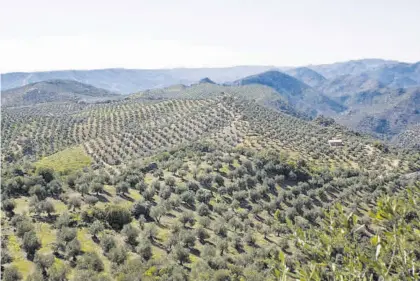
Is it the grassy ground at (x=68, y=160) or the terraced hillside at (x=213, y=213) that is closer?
the terraced hillside at (x=213, y=213)

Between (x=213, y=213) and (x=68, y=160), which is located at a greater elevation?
(x=213, y=213)

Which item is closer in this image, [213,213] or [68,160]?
[213,213]

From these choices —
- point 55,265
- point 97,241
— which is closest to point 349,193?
point 97,241

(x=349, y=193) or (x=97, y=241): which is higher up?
(x=97, y=241)

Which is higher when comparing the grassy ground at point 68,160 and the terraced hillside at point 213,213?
the terraced hillside at point 213,213

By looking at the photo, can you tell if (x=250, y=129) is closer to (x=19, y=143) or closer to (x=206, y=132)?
(x=206, y=132)
